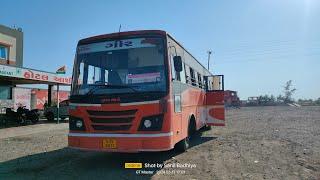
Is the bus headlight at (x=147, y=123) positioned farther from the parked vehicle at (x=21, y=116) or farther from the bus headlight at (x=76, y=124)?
the parked vehicle at (x=21, y=116)

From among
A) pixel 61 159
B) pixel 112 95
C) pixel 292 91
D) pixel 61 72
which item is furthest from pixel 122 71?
pixel 292 91

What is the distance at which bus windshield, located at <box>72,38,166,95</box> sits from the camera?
873 cm

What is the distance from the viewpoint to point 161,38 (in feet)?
29.6

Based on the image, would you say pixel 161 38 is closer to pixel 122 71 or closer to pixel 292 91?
pixel 122 71

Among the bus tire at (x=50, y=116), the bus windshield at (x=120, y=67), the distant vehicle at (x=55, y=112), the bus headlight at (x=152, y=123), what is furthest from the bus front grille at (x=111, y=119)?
the bus tire at (x=50, y=116)

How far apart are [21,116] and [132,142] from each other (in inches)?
798

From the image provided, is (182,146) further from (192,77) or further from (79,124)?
(79,124)

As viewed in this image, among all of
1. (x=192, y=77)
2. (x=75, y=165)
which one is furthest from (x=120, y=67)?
(x=192, y=77)

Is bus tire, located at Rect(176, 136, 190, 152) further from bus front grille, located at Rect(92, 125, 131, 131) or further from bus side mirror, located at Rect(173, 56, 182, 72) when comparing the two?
bus front grille, located at Rect(92, 125, 131, 131)

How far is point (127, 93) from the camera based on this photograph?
28.3 feet

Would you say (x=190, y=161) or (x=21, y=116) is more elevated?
(x=21, y=116)

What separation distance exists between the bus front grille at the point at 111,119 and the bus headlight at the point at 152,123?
296mm

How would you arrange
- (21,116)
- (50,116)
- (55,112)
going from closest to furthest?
(21,116) → (55,112) → (50,116)

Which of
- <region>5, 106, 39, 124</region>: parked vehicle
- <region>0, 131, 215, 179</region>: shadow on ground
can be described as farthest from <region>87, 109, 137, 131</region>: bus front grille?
<region>5, 106, 39, 124</region>: parked vehicle
